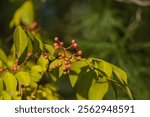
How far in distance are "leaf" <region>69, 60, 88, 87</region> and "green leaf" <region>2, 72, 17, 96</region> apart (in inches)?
5.5

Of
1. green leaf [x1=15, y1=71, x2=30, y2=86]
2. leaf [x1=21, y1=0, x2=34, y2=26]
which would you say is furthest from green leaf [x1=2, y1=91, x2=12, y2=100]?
leaf [x1=21, y1=0, x2=34, y2=26]

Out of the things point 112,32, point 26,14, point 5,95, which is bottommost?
point 5,95

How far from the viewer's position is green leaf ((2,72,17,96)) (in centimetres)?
113

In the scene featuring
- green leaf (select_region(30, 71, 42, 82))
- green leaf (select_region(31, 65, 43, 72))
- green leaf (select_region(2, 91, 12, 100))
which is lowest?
green leaf (select_region(2, 91, 12, 100))

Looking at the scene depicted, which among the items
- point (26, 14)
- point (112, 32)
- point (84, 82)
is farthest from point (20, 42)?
point (112, 32)

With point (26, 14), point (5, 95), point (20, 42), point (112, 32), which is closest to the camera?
point (20, 42)

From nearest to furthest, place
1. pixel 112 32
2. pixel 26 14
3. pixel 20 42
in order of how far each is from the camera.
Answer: pixel 20 42, pixel 26 14, pixel 112 32

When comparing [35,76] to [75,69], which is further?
[35,76]

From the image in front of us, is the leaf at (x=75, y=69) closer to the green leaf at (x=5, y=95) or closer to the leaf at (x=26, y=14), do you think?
the green leaf at (x=5, y=95)

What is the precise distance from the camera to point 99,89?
1.12 metres

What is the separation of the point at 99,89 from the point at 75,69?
0.27 ft

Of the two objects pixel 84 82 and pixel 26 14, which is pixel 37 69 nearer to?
pixel 84 82

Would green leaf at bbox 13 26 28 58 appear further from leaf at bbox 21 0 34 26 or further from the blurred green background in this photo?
the blurred green background

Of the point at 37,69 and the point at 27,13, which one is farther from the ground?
the point at 27,13
